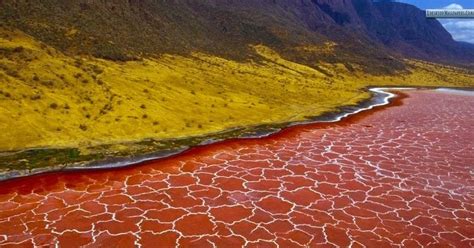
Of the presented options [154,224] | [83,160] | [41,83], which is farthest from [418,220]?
[41,83]

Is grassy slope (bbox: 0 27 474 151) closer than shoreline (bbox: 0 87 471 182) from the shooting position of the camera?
No

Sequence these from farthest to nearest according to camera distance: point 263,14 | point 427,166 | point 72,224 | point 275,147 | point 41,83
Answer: point 263,14, point 41,83, point 275,147, point 427,166, point 72,224

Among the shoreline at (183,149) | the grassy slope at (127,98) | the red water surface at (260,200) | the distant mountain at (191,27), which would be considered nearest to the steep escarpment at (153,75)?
the grassy slope at (127,98)

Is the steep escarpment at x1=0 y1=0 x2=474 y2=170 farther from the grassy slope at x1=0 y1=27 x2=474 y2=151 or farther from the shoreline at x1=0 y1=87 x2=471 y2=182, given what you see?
the shoreline at x1=0 y1=87 x2=471 y2=182

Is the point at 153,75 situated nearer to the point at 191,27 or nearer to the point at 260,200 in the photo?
the point at 260,200

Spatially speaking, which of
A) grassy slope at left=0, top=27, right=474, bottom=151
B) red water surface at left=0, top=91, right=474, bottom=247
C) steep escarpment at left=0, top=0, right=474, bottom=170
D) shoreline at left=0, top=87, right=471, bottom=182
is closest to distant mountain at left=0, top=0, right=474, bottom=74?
steep escarpment at left=0, top=0, right=474, bottom=170

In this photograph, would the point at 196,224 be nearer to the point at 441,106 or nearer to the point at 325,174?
the point at 325,174
